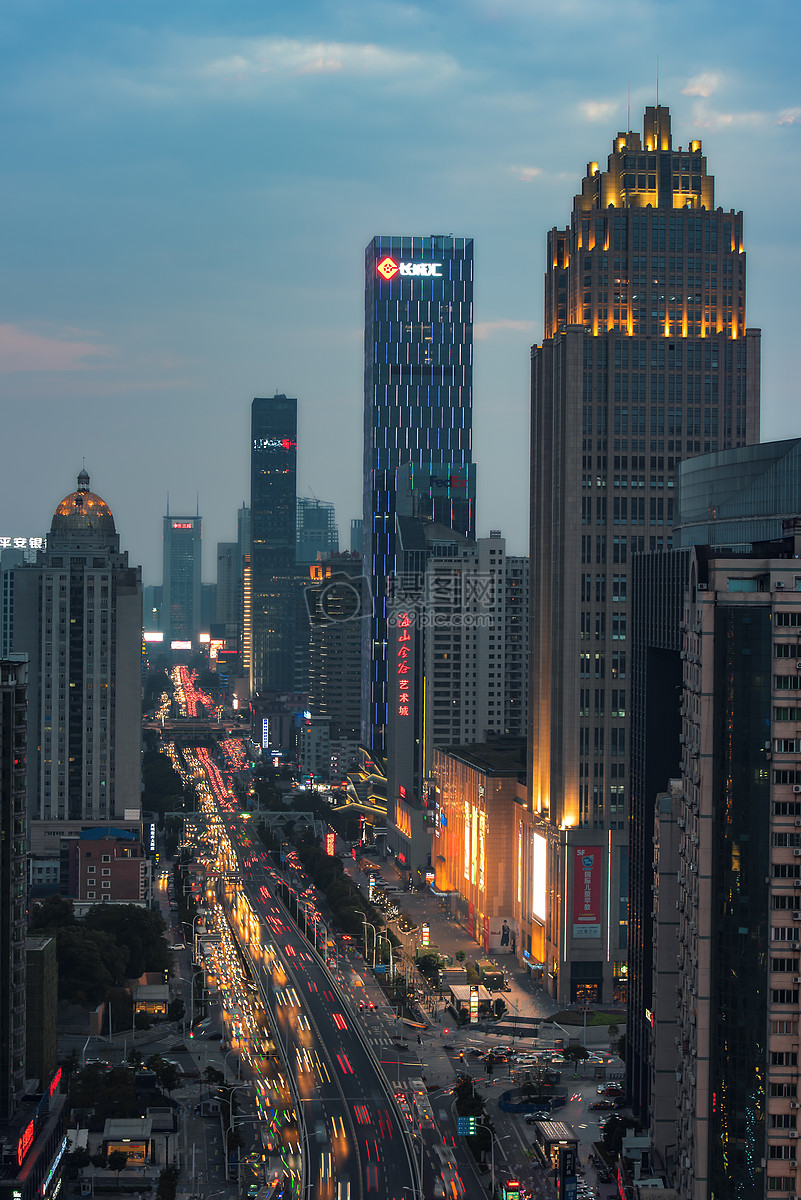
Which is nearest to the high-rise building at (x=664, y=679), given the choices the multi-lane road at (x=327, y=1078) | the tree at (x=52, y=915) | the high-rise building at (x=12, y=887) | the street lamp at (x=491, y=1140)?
the street lamp at (x=491, y=1140)

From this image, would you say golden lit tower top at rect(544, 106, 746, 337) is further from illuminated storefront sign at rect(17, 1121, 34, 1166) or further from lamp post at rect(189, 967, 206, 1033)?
illuminated storefront sign at rect(17, 1121, 34, 1166)

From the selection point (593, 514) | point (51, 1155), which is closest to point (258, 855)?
point (593, 514)

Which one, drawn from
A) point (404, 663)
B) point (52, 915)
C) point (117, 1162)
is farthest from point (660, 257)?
point (117, 1162)

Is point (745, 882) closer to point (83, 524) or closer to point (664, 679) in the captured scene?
point (664, 679)

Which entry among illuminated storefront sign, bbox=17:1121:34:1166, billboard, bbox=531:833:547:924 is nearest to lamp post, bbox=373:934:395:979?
billboard, bbox=531:833:547:924

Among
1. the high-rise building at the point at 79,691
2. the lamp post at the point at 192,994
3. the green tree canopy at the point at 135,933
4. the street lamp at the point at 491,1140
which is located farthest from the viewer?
the high-rise building at the point at 79,691

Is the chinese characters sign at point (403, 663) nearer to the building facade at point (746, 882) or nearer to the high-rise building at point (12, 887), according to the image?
the high-rise building at point (12, 887)
